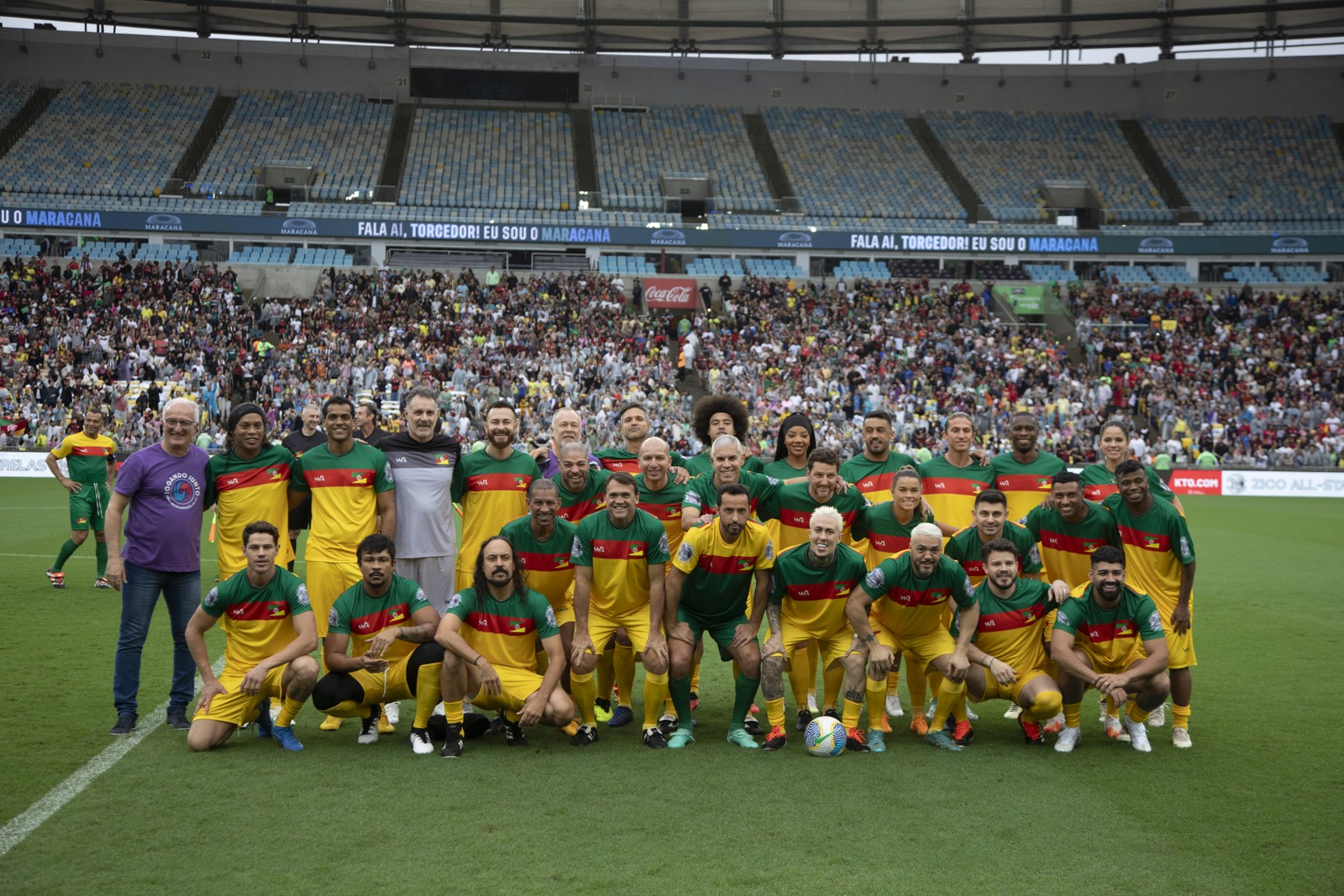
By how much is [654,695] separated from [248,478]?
3103 millimetres

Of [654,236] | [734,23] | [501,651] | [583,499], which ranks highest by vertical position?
[734,23]

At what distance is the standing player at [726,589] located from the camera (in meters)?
7.30

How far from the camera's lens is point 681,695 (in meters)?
7.39

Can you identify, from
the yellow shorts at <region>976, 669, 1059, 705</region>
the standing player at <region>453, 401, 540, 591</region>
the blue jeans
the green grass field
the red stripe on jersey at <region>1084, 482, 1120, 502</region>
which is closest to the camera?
the green grass field

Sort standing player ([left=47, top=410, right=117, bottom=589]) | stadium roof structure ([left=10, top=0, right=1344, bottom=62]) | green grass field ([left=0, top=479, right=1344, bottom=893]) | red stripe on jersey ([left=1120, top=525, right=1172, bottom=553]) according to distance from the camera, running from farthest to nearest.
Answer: stadium roof structure ([left=10, top=0, right=1344, bottom=62]) → standing player ([left=47, top=410, right=117, bottom=589]) → red stripe on jersey ([left=1120, top=525, right=1172, bottom=553]) → green grass field ([left=0, top=479, right=1344, bottom=893])

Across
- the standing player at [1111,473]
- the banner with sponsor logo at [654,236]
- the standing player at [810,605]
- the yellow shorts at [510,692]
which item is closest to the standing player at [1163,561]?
the standing player at [1111,473]

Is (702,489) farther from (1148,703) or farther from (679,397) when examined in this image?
(679,397)

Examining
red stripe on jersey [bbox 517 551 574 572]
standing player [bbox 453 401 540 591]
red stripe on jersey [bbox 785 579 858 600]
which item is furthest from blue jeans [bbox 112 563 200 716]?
red stripe on jersey [bbox 785 579 858 600]

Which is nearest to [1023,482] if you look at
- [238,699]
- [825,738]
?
[825,738]

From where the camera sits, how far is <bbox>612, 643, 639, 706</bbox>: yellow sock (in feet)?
25.3

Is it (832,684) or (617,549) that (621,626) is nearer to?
(617,549)

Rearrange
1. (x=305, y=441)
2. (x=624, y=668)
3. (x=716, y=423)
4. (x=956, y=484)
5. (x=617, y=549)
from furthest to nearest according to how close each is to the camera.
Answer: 1. (x=305, y=441)
2. (x=716, y=423)
3. (x=956, y=484)
4. (x=624, y=668)
5. (x=617, y=549)

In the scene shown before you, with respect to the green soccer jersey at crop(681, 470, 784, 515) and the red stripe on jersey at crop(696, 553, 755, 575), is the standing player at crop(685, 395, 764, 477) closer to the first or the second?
the green soccer jersey at crop(681, 470, 784, 515)

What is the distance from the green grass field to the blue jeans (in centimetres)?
27
